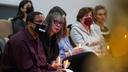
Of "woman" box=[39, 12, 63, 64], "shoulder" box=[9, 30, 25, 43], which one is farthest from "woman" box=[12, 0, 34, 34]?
"shoulder" box=[9, 30, 25, 43]

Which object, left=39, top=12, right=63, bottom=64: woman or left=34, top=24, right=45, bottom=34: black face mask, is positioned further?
left=39, top=12, right=63, bottom=64: woman

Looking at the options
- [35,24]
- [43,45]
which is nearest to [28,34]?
[35,24]

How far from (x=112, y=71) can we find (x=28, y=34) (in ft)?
6.44

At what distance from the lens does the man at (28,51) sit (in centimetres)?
212

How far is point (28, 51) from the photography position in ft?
7.04

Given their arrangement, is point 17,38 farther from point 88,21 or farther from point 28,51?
point 88,21

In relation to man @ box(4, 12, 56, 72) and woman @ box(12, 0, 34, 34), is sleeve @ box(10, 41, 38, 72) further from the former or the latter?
woman @ box(12, 0, 34, 34)

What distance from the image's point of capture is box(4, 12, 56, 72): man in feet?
6.96

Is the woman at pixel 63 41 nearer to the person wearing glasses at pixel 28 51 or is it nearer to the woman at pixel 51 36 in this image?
the woman at pixel 51 36

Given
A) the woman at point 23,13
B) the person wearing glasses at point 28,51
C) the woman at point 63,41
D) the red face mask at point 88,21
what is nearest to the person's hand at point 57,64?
the person wearing glasses at point 28,51

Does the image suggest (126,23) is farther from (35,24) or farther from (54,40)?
(54,40)

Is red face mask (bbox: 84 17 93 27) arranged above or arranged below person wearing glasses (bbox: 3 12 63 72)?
above

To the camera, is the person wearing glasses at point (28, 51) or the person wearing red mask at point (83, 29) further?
the person wearing red mask at point (83, 29)

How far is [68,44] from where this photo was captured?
2.85m
